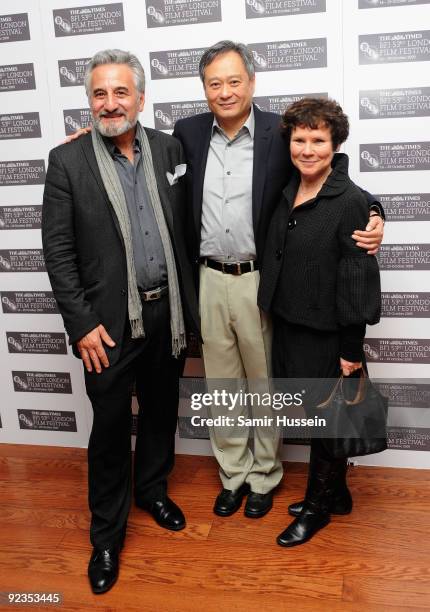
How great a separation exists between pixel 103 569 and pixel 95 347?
2.60 feet

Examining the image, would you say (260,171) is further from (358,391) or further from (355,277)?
(358,391)

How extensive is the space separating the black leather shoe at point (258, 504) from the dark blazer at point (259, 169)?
3.32 ft

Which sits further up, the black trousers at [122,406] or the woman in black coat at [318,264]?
the woman in black coat at [318,264]

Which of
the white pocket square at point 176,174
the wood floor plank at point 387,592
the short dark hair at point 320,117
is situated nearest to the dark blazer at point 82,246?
the white pocket square at point 176,174

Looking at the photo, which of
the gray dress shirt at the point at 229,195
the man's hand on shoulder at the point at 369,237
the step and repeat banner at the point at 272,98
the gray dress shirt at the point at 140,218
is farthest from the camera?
the step and repeat banner at the point at 272,98

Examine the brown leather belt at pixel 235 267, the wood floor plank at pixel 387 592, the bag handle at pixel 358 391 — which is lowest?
the wood floor plank at pixel 387 592

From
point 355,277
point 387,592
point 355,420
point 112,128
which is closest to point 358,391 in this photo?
point 355,420

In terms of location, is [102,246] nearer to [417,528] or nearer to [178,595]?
[178,595]

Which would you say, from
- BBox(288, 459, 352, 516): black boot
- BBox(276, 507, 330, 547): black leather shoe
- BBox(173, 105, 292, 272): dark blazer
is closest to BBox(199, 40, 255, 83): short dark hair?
BBox(173, 105, 292, 272): dark blazer

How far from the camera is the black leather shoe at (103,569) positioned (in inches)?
81.9

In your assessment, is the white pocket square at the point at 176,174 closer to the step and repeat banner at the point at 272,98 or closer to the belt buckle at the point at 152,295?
the belt buckle at the point at 152,295

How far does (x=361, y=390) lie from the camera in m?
2.09

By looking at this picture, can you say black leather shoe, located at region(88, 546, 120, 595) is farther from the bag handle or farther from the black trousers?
the bag handle

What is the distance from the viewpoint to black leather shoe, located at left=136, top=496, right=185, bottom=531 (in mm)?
2385
